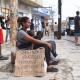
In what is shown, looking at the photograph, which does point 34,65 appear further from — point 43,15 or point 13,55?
point 43,15

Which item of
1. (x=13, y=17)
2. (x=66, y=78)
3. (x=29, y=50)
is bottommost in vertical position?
(x=66, y=78)

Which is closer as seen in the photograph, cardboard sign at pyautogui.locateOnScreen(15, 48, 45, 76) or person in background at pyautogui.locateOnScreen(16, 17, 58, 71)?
cardboard sign at pyautogui.locateOnScreen(15, 48, 45, 76)

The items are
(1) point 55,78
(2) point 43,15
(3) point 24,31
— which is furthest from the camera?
(2) point 43,15

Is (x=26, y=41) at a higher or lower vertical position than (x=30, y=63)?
higher

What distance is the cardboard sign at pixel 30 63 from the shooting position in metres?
9.00

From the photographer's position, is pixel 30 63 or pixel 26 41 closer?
pixel 30 63

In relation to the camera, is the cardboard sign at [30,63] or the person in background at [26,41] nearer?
the cardboard sign at [30,63]

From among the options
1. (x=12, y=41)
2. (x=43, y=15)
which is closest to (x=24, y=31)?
(x=12, y=41)

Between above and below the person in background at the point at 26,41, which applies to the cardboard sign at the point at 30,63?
below

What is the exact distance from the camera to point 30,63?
906cm

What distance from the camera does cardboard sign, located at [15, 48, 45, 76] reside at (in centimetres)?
900

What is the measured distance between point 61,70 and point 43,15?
47.5 meters

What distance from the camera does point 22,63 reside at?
906 cm

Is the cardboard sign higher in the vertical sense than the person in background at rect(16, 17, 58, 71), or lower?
lower
